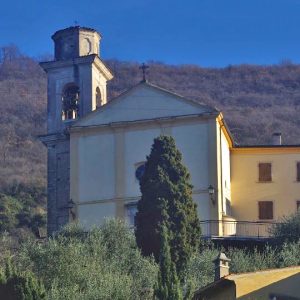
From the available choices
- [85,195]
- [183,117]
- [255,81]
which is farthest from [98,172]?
[255,81]

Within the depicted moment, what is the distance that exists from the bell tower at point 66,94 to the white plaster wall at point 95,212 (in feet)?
7.65

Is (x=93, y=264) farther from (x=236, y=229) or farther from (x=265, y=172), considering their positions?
(x=265, y=172)

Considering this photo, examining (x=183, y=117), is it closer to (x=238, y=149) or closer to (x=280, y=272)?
(x=238, y=149)

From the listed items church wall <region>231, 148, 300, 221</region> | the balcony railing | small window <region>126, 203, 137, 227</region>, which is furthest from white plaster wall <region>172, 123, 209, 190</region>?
church wall <region>231, 148, 300, 221</region>

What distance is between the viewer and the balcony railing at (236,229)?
42719 mm

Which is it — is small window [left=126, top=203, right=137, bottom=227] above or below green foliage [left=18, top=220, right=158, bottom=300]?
above

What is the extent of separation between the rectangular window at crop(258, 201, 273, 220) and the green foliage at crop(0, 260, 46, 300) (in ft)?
64.2

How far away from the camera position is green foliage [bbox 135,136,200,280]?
119 feet

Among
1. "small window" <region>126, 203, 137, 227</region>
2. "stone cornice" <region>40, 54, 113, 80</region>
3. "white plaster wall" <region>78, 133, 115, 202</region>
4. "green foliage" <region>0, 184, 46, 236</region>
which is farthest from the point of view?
"green foliage" <region>0, 184, 46, 236</region>

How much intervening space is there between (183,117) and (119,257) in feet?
32.7

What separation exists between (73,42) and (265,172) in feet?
35.7

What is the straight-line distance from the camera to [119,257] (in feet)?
119

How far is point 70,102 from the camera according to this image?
50.2 m

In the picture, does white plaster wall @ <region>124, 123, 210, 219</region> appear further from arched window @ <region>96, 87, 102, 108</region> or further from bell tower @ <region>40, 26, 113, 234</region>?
arched window @ <region>96, 87, 102, 108</region>
